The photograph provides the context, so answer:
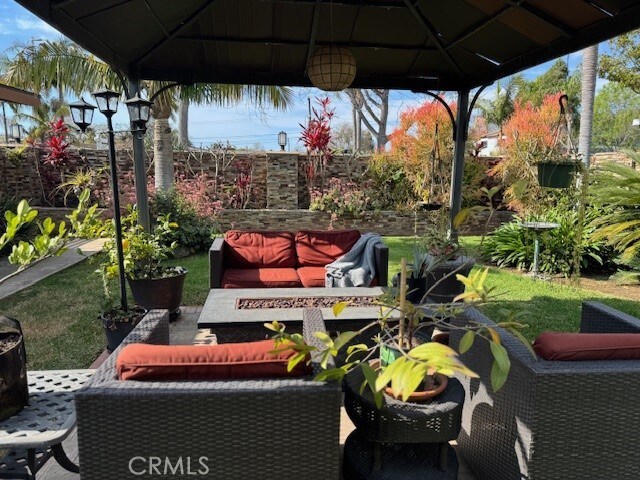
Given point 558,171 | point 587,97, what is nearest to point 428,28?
point 558,171

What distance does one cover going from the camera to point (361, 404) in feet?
5.82

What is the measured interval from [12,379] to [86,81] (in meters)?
7.12

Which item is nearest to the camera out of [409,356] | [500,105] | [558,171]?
[409,356]

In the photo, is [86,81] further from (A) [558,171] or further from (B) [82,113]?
(A) [558,171]

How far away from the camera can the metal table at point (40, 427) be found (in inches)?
67.3

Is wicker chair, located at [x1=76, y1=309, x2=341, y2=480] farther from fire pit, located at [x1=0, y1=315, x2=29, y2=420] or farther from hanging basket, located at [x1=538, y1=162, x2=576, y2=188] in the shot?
hanging basket, located at [x1=538, y1=162, x2=576, y2=188]

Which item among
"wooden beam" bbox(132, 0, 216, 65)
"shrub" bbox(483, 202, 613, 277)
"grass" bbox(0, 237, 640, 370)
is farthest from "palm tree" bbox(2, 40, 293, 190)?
"shrub" bbox(483, 202, 613, 277)

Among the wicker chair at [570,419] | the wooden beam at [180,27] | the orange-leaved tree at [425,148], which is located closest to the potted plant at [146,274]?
the wooden beam at [180,27]

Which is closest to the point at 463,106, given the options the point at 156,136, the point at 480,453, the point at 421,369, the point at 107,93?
the point at 107,93

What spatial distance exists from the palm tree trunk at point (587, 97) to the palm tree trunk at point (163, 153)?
323 inches

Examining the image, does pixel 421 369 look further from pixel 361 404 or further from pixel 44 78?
pixel 44 78

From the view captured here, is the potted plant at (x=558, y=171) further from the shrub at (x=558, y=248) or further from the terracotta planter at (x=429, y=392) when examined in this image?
the terracotta planter at (x=429, y=392)

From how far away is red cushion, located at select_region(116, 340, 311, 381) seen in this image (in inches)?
61.7

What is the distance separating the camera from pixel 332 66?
3879 millimetres
